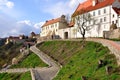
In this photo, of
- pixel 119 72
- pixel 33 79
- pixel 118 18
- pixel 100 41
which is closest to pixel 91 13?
pixel 118 18

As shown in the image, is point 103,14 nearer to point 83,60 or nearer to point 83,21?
point 83,21

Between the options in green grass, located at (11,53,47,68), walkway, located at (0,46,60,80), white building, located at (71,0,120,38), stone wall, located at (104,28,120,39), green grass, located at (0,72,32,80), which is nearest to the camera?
walkway, located at (0,46,60,80)

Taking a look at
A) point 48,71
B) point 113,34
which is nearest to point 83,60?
point 48,71

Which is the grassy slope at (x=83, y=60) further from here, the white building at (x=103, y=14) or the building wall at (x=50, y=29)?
the building wall at (x=50, y=29)

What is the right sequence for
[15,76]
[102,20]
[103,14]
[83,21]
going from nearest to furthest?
[15,76] < [103,14] < [102,20] < [83,21]

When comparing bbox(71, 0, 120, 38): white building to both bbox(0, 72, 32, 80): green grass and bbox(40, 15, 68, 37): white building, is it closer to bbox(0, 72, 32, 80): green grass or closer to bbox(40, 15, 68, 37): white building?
bbox(0, 72, 32, 80): green grass

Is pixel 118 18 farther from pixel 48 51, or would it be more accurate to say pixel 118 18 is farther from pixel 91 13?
pixel 48 51

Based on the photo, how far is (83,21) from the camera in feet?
283

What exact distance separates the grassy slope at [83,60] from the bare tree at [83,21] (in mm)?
10649

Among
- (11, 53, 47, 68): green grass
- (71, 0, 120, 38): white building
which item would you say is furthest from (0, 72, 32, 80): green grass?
(71, 0, 120, 38): white building

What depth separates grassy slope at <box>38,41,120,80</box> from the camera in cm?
3934

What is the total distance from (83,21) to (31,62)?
22800 mm

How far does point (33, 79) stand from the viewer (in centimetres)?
5469

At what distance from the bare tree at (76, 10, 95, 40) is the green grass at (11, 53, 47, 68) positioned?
1540cm
